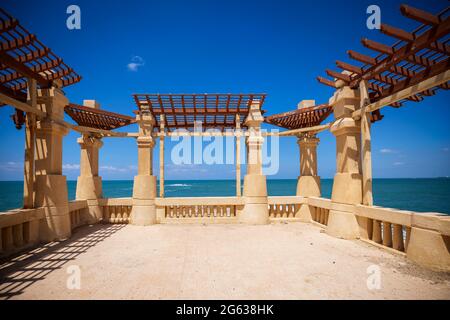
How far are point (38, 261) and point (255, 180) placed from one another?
9083 millimetres

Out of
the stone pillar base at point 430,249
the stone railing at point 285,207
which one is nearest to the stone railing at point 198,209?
the stone railing at point 285,207

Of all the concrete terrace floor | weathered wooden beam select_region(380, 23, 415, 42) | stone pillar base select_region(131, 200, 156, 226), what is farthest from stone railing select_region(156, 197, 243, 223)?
weathered wooden beam select_region(380, 23, 415, 42)

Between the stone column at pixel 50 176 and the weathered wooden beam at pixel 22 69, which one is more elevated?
the weathered wooden beam at pixel 22 69

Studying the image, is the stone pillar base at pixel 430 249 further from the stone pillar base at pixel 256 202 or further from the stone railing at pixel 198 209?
the stone railing at pixel 198 209

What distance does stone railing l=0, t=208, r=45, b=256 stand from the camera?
689 centimetres

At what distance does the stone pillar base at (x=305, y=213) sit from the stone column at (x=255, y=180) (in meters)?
2.20

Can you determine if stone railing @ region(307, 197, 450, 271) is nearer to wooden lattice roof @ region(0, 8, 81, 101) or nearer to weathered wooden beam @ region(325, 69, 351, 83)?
weathered wooden beam @ region(325, 69, 351, 83)

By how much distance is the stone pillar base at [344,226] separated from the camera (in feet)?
28.1

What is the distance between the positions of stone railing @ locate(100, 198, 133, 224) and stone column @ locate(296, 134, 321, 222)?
961 centimetres

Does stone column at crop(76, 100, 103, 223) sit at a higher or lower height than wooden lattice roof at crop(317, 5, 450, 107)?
lower

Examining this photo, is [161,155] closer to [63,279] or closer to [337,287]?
[63,279]

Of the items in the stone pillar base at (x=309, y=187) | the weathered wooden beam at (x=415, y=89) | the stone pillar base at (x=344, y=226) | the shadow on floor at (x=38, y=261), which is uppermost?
the weathered wooden beam at (x=415, y=89)

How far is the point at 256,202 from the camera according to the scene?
11.9 metres

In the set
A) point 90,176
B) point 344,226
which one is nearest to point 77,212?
point 90,176
